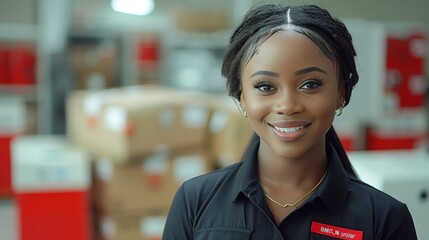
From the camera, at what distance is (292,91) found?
2.70 feet

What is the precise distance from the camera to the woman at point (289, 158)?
2.72 ft

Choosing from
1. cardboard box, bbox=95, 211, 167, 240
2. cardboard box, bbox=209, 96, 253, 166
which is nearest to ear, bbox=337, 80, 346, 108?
cardboard box, bbox=209, 96, 253, 166

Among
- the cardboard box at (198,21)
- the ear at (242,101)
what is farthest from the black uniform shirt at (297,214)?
the cardboard box at (198,21)

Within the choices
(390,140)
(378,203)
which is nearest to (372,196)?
(378,203)

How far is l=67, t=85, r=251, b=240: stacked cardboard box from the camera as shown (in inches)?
96.6

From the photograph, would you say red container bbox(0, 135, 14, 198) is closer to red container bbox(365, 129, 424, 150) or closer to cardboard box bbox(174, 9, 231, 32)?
cardboard box bbox(174, 9, 231, 32)

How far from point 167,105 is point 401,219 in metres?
1.74

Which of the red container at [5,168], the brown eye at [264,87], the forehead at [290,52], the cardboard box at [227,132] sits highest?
the forehead at [290,52]

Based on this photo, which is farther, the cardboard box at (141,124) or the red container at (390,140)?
the red container at (390,140)

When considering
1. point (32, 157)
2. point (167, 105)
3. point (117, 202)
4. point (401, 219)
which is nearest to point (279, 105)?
point (401, 219)

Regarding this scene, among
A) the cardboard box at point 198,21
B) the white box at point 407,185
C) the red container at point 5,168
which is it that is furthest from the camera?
the cardboard box at point 198,21

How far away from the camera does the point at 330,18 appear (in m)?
0.88

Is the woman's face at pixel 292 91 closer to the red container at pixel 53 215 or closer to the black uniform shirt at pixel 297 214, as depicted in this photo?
the black uniform shirt at pixel 297 214

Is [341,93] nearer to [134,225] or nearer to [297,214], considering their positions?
[297,214]
